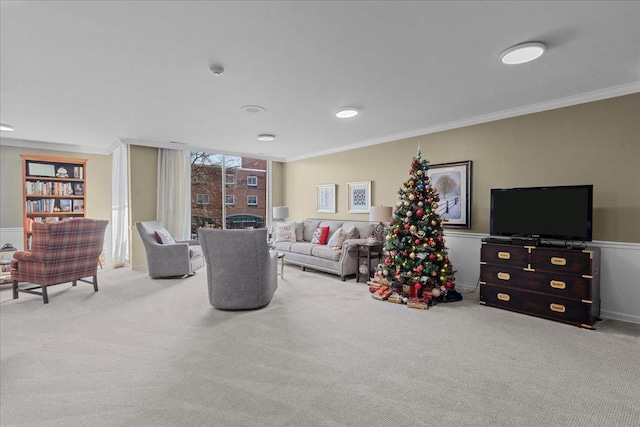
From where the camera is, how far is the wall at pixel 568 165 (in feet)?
11.2

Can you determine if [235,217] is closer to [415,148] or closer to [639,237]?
[415,148]

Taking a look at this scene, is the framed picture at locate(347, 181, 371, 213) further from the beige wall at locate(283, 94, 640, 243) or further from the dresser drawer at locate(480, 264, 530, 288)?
the dresser drawer at locate(480, 264, 530, 288)

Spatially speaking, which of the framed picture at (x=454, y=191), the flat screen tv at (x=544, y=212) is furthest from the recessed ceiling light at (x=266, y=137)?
the flat screen tv at (x=544, y=212)

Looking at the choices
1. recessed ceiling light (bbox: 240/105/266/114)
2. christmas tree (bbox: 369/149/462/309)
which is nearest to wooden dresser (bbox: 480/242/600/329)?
christmas tree (bbox: 369/149/462/309)

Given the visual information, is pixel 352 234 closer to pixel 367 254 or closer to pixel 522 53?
pixel 367 254

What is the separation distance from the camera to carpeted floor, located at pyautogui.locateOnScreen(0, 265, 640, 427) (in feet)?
6.23

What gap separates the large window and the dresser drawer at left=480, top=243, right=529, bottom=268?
5866 mm

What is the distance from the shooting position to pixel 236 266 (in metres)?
3.68

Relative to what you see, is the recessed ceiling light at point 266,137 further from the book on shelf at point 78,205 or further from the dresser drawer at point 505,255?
the book on shelf at point 78,205

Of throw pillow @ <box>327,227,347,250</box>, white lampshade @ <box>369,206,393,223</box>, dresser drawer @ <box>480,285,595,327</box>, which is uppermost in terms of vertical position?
white lampshade @ <box>369,206,393,223</box>

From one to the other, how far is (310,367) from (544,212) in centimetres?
313

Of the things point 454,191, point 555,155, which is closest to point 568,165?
point 555,155

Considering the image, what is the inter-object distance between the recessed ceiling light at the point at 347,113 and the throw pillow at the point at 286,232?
3.17m

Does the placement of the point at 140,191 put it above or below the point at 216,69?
below
